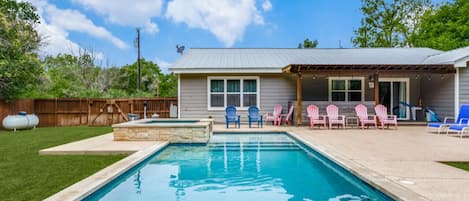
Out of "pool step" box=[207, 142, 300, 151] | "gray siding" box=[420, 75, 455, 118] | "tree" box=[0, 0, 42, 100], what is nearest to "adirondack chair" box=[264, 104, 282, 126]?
"pool step" box=[207, 142, 300, 151]

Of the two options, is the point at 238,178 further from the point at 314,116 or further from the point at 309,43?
the point at 309,43

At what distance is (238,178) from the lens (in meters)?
5.08

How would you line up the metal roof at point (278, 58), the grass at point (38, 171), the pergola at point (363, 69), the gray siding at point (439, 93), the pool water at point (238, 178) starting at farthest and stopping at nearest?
the metal roof at point (278, 58) < the gray siding at point (439, 93) < the pergola at point (363, 69) < the pool water at point (238, 178) < the grass at point (38, 171)

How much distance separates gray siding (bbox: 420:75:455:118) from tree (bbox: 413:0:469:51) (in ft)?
43.2

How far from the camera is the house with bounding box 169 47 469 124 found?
1197 centimetres

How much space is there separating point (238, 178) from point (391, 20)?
26.6 meters

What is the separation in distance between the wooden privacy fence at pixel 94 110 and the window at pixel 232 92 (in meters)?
1.99

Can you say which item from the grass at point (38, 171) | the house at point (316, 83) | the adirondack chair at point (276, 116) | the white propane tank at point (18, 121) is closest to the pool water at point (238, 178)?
the grass at point (38, 171)

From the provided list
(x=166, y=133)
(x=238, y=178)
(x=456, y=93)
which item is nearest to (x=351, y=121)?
(x=456, y=93)

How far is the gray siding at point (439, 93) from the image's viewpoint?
12.3 m

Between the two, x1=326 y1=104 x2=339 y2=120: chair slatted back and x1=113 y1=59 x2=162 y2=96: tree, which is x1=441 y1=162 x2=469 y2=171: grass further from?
x1=113 y1=59 x2=162 y2=96: tree

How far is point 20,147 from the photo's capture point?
7469 millimetres

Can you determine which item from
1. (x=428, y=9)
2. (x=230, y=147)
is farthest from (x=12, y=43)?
(x=428, y=9)

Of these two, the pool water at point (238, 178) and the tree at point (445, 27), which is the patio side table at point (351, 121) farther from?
the tree at point (445, 27)
